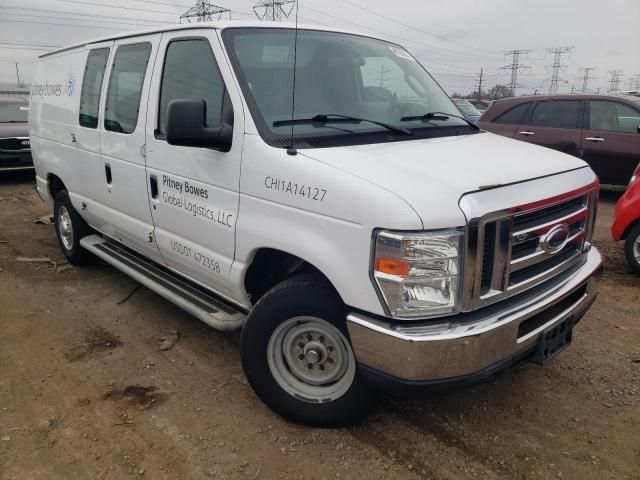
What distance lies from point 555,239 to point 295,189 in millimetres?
1335

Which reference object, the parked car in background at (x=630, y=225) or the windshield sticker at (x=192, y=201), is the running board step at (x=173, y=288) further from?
the parked car in background at (x=630, y=225)

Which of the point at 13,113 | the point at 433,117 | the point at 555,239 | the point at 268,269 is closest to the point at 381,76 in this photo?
the point at 433,117

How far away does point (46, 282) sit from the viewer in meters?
5.20

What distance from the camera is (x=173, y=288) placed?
383 cm

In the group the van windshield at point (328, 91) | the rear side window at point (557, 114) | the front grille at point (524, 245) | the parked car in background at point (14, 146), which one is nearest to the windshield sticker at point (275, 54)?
the van windshield at point (328, 91)

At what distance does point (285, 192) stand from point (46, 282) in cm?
362

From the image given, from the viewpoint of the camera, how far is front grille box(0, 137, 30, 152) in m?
9.88

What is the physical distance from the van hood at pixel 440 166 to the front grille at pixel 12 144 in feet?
30.5

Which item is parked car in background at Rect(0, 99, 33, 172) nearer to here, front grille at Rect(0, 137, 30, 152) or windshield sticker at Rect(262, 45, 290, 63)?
front grille at Rect(0, 137, 30, 152)

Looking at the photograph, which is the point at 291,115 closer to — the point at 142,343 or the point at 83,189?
the point at 142,343

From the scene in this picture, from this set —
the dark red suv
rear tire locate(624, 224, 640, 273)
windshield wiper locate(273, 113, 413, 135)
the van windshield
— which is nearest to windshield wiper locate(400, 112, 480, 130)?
the van windshield

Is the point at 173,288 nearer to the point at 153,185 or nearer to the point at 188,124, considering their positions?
the point at 153,185

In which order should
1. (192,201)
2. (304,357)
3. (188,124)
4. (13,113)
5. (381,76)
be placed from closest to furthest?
(188,124) < (304,357) < (192,201) < (381,76) < (13,113)

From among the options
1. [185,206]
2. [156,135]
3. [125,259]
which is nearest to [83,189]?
[125,259]
